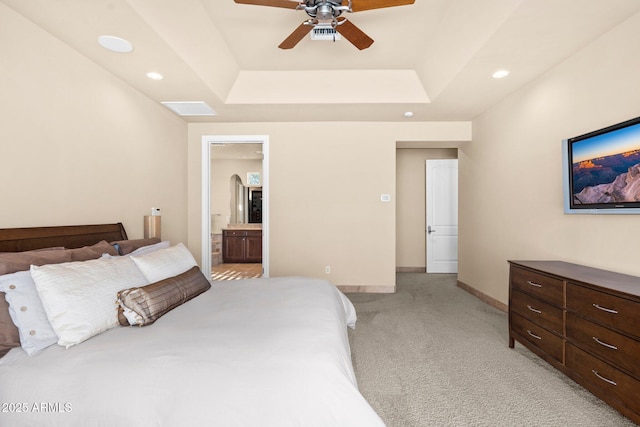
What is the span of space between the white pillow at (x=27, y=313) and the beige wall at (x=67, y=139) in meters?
0.77

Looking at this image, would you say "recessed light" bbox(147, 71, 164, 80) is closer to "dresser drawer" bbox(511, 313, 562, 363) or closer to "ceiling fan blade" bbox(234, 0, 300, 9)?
"ceiling fan blade" bbox(234, 0, 300, 9)

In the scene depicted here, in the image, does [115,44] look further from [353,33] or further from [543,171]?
[543,171]

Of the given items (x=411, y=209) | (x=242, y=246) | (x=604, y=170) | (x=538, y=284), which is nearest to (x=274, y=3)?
(x=604, y=170)

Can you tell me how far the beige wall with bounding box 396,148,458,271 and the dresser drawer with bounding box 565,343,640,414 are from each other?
12.8 feet

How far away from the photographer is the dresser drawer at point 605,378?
1.60 metres

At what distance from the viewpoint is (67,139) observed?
238cm

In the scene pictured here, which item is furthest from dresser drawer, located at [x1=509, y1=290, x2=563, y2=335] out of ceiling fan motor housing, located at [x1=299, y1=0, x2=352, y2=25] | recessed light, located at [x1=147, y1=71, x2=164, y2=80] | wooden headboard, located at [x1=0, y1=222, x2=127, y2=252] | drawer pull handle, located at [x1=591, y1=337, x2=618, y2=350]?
recessed light, located at [x1=147, y1=71, x2=164, y2=80]

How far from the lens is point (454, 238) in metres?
5.78

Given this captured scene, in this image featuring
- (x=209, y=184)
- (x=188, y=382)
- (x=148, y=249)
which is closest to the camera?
(x=188, y=382)

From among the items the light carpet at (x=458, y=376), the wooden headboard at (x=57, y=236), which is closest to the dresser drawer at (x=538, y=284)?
the light carpet at (x=458, y=376)

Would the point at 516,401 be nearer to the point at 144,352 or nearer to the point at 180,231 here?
the point at 144,352

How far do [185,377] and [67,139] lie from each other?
2.31 meters

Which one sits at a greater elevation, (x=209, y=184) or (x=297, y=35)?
(x=297, y=35)

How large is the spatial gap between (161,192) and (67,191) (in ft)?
4.31
